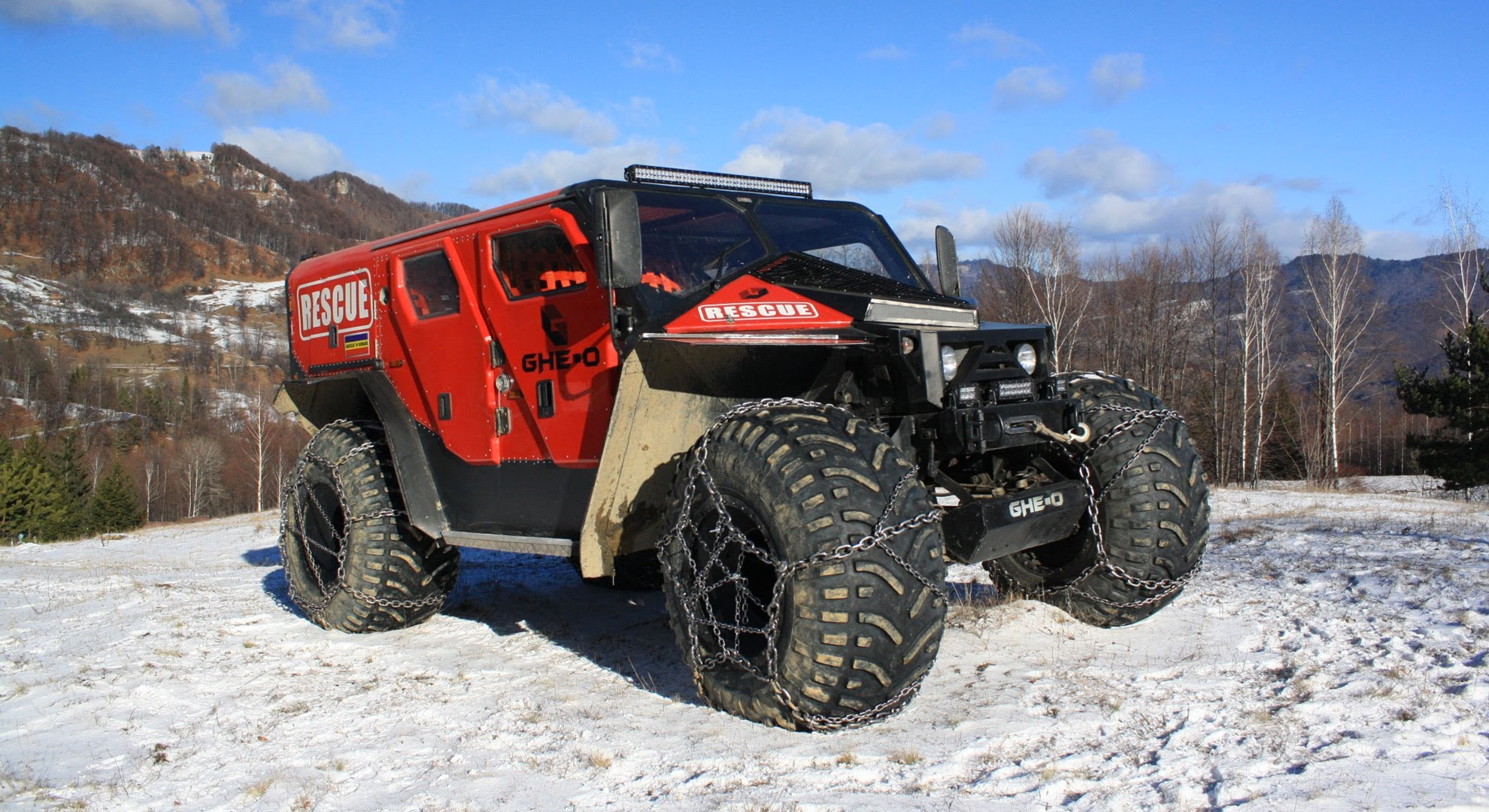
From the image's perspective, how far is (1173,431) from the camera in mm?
5207

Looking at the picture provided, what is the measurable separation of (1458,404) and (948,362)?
30.8 meters

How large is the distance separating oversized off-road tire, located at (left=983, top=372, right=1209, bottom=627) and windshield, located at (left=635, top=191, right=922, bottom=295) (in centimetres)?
159

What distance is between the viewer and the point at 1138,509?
5055 mm

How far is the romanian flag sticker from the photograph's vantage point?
22.6 ft

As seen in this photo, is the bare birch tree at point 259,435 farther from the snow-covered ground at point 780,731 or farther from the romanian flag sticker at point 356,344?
the snow-covered ground at point 780,731

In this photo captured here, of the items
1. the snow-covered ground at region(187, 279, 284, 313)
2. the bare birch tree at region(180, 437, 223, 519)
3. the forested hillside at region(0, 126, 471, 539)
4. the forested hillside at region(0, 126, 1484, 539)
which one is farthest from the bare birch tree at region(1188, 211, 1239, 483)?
the snow-covered ground at region(187, 279, 284, 313)

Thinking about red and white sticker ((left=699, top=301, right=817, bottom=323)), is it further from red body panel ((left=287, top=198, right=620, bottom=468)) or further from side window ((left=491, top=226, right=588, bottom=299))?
A: side window ((left=491, top=226, right=588, bottom=299))

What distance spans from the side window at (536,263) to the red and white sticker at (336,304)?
1467 millimetres

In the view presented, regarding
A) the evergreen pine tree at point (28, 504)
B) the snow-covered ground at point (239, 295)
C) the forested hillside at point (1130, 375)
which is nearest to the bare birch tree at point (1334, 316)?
the forested hillside at point (1130, 375)

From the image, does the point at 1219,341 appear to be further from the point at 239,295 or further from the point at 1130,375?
the point at 239,295

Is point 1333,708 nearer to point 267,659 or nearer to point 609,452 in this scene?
point 609,452

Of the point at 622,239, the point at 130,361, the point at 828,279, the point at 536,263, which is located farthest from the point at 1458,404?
the point at 130,361

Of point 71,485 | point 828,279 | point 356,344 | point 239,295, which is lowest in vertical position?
point 71,485

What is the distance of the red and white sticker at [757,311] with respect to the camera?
459 centimetres
